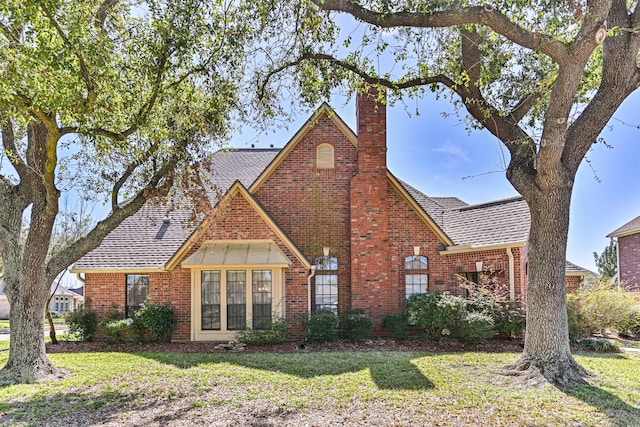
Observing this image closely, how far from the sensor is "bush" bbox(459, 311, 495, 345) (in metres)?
12.6

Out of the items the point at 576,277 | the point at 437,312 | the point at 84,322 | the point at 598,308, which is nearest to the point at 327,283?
the point at 437,312

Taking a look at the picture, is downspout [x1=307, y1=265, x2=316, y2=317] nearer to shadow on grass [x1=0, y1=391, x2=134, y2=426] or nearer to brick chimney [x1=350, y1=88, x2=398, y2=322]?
brick chimney [x1=350, y1=88, x2=398, y2=322]

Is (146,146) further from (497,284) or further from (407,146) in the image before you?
(497,284)

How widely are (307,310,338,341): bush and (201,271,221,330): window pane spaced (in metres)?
2.99

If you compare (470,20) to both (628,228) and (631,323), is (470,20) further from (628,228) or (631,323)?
(628,228)

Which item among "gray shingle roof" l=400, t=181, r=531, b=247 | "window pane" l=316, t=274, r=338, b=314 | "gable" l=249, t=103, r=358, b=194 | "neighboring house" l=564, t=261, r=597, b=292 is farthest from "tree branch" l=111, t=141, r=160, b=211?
"neighboring house" l=564, t=261, r=597, b=292

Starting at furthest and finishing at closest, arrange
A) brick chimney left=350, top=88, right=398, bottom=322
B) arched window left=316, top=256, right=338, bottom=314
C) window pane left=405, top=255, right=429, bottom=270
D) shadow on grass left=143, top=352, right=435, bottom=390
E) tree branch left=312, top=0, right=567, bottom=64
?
1. window pane left=405, top=255, right=429, bottom=270
2. arched window left=316, top=256, right=338, bottom=314
3. brick chimney left=350, top=88, right=398, bottom=322
4. shadow on grass left=143, top=352, right=435, bottom=390
5. tree branch left=312, top=0, right=567, bottom=64

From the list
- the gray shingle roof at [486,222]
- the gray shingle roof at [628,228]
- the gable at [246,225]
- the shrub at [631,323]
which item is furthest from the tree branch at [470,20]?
the gray shingle roof at [628,228]

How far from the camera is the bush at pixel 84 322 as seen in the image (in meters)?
14.3

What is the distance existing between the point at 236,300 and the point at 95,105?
7.56 metres

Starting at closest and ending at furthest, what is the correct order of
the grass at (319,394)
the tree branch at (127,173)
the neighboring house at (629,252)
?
the grass at (319,394), the tree branch at (127,173), the neighboring house at (629,252)

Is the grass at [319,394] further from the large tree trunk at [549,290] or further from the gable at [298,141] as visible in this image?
the gable at [298,141]

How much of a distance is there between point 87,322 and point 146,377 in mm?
6407

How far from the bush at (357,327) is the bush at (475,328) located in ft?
9.38
